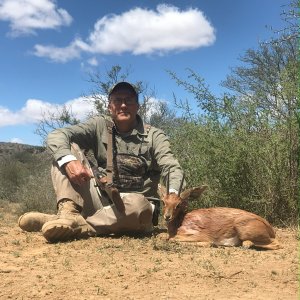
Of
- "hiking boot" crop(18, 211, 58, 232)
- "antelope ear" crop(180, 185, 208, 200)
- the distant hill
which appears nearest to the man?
"hiking boot" crop(18, 211, 58, 232)

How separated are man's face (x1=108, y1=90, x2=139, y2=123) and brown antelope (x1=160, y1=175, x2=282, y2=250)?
1.12 metres

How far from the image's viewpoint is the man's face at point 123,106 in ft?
19.1

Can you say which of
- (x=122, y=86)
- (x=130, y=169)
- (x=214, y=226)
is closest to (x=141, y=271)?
(x=214, y=226)

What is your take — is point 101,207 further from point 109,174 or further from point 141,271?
point 141,271

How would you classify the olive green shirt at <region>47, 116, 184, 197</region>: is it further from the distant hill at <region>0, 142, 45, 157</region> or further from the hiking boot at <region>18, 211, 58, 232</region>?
the distant hill at <region>0, 142, 45, 157</region>

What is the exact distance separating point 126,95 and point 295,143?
2.44m

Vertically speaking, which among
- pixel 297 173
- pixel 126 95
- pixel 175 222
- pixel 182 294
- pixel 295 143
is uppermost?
pixel 126 95

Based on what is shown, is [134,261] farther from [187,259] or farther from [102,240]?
[102,240]

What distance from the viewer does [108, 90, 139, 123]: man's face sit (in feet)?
19.1

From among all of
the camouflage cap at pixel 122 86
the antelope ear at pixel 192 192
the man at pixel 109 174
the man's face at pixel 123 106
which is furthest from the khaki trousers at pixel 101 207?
the camouflage cap at pixel 122 86

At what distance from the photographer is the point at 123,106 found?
5.81 metres

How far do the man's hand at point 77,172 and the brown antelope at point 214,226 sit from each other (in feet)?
2.87

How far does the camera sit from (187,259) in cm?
419

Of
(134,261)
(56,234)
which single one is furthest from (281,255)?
(56,234)
